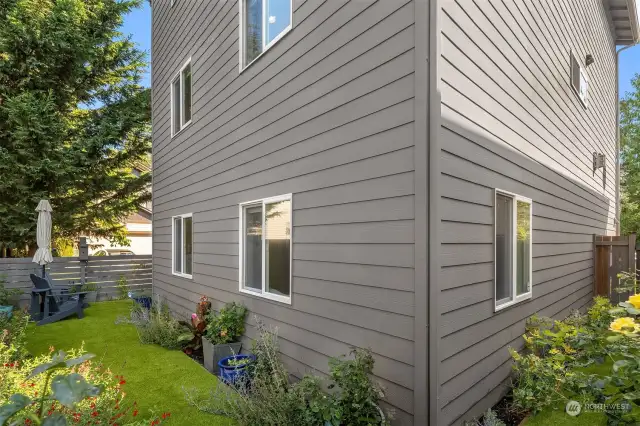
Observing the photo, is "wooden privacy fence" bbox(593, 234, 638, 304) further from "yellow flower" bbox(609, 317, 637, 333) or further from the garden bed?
"yellow flower" bbox(609, 317, 637, 333)

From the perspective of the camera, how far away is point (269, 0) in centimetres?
473

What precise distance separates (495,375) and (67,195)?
1355 centimetres

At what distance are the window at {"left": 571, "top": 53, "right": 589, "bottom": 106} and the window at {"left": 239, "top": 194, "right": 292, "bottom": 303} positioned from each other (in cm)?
522

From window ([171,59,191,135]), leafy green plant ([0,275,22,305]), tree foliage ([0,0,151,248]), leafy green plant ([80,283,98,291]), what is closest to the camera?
window ([171,59,191,135])

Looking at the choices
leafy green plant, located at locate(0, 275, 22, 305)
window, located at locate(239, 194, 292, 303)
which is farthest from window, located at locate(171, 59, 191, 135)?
leafy green plant, located at locate(0, 275, 22, 305)

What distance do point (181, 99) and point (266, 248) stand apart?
15.2 feet

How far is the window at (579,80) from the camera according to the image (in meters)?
6.15

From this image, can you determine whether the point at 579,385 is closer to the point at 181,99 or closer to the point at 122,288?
the point at 181,99

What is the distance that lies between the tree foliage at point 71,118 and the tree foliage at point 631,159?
55.5 ft

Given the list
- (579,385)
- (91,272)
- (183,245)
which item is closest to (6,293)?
(91,272)

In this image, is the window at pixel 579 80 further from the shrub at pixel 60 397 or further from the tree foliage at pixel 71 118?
the tree foliage at pixel 71 118

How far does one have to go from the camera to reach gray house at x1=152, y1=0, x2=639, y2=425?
2768mm

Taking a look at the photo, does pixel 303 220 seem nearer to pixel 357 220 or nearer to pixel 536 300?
pixel 357 220

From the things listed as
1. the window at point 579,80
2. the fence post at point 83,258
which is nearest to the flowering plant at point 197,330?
the fence post at point 83,258
